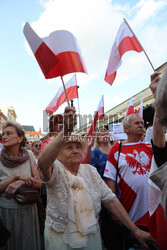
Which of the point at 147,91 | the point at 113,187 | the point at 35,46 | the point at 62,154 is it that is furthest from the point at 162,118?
the point at 147,91

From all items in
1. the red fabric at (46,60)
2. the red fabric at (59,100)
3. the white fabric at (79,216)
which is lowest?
the white fabric at (79,216)

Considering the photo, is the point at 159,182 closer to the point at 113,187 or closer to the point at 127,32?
the point at 113,187

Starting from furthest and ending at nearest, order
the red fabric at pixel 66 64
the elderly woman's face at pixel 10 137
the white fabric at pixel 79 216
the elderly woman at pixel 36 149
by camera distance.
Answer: the elderly woman at pixel 36 149 → the elderly woman's face at pixel 10 137 → the red fabric at pixel 66 64 → the white fabric at pixel 79 216

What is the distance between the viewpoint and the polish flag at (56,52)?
1993mm

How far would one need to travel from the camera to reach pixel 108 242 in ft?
7.23

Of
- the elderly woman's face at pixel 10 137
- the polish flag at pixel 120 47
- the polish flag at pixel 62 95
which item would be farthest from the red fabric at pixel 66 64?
the polish flag at pixel 62 95

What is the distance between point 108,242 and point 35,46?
2.27 metres

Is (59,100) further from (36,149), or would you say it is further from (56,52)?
(56,52)

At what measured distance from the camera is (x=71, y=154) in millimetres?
2006

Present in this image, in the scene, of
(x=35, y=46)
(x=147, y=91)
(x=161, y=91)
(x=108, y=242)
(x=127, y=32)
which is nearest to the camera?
(x=161, y=91)

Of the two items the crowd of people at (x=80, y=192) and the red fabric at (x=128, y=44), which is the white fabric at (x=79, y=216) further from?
the red fabric at (x=128, y=44)

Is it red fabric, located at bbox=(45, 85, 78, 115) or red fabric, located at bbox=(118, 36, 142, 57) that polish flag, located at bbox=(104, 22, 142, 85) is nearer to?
red fabric, located at bbox=(118, 36, 142, 57)

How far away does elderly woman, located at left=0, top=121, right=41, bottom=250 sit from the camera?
7.22 ft

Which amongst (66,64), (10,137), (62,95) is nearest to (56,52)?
(66,64)
